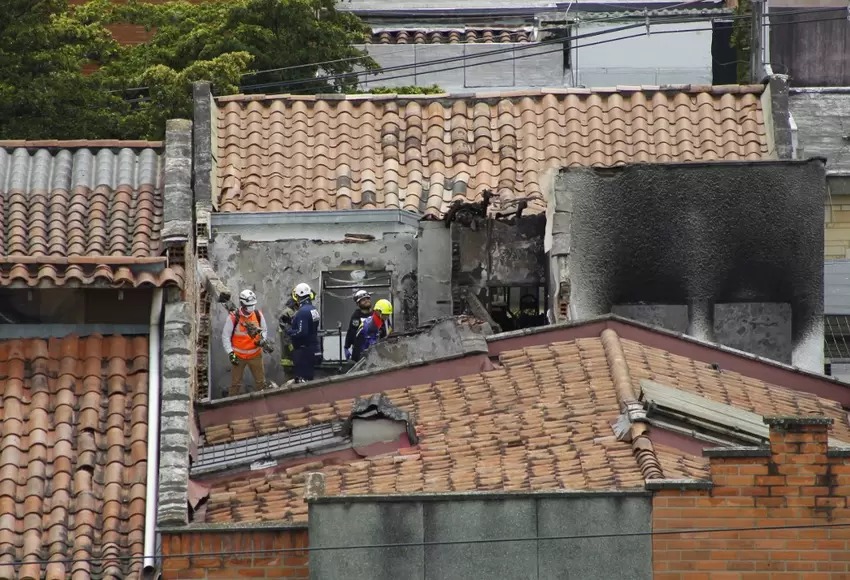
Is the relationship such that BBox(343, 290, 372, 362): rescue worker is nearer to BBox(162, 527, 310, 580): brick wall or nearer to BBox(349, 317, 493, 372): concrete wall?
BBox(349, 317, 493, 372): concrete wall

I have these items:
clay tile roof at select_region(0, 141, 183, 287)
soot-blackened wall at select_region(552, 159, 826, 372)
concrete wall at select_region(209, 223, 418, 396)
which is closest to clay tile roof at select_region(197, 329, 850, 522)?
clay tile roof at select_region(0, 141, 183, 287)

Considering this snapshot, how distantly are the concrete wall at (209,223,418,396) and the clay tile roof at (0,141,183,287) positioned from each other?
4985 mm

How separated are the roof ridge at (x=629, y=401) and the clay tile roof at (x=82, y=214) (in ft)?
13.8

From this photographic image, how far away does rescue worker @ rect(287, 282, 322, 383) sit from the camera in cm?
2425

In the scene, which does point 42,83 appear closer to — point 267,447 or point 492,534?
point 267,447

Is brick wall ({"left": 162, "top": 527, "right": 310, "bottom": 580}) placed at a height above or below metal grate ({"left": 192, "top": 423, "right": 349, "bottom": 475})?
below

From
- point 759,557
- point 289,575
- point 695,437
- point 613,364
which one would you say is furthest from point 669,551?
point 613,364

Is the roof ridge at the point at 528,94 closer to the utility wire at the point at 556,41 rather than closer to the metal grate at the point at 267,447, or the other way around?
the utility wire at the point at 556,41

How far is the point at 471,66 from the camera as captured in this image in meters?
38.3

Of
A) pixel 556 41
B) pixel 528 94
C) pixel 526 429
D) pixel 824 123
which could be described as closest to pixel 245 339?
pixel 526 429

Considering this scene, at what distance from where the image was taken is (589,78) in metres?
39.5

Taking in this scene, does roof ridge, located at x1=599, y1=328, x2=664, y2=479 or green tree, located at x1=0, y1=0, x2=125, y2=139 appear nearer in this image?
roof ridge, located at x1=599, y1=328, x2=664, y2=479

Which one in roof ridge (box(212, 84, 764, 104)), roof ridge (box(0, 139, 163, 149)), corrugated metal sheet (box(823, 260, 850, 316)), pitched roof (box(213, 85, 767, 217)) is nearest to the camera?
roof ridge (box(0, 139, 163, 149))

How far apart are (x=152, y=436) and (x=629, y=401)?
423 cm
